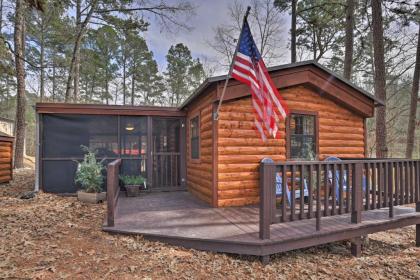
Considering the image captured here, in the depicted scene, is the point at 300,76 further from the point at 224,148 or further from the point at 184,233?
the point at 184,233

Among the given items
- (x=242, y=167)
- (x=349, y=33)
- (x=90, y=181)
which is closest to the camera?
(x=242, y=167)

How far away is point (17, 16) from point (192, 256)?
Answer: 11.8 m

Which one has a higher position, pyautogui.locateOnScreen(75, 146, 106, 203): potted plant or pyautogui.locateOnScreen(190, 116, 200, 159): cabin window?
pyautogui.locateOnScreen(190, 116, 200, 159): cabin window

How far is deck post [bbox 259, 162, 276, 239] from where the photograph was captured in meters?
3.09

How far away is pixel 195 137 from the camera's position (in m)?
6.51

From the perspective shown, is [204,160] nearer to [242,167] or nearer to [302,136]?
[242,167]

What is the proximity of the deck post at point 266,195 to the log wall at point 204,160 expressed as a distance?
2111 millimetres

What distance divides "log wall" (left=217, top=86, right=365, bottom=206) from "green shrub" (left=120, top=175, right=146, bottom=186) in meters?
2.61

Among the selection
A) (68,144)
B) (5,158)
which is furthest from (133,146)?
(5,158)

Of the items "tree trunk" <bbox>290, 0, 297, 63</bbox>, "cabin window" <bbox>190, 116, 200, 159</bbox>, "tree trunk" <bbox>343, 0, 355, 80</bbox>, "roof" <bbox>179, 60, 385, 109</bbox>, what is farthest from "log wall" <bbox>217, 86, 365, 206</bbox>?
"tree trunk" <bbox>290, 0, 297, 63</bbox>

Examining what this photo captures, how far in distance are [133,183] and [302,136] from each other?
4419mm

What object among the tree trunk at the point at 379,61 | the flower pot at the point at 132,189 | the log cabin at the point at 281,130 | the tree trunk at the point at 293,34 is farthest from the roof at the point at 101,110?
the tree trunk at the point at 293,34

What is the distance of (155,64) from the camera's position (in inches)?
758

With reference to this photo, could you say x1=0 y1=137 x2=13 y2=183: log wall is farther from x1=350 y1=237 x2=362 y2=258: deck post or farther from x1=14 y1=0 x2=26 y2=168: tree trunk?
x1=350 y1=237 x2=362 y2=258: deck post
